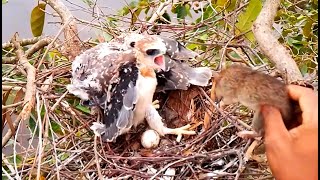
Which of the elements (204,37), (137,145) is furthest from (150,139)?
(204,37)

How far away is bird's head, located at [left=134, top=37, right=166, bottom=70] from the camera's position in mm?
1291

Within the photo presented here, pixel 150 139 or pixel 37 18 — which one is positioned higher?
pixel 37 18

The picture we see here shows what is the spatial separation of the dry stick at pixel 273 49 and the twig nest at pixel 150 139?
0.33 metres

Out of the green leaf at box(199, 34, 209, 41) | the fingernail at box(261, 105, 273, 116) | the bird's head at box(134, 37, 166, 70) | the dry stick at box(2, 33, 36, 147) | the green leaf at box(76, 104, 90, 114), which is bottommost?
the green leaf at box(76, 104, 90, 114)

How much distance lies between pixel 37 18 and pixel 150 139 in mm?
605

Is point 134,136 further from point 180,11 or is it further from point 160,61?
point 180,11

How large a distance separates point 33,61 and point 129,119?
51 centimetres

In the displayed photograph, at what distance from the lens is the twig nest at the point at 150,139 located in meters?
1.26

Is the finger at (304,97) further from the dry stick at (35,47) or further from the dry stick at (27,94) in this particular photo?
the dry stick at (35,47)

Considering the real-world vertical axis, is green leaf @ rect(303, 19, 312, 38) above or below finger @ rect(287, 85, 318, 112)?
below

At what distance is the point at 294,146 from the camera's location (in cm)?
73

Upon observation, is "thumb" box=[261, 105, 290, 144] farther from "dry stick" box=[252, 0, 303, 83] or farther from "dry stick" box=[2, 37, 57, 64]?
"dry stick" box=[2, 37, 57, 64]

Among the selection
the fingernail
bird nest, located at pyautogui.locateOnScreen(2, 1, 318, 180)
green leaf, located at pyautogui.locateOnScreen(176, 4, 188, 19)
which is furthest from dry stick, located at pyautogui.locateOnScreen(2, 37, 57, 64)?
the fingernail

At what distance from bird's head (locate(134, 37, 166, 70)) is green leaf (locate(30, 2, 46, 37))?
0.46m
